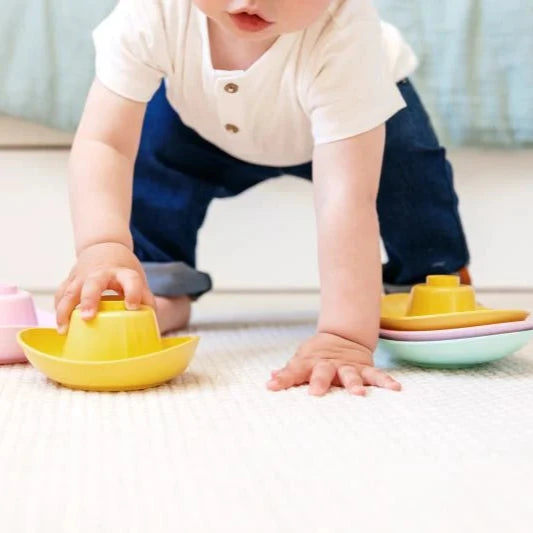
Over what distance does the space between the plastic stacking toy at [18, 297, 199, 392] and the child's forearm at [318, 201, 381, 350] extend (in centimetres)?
12

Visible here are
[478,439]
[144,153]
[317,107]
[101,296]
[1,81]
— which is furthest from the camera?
[1,81]

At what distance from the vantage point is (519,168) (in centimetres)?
130

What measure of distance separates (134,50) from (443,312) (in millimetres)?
352

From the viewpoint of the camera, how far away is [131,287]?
2.18 ft

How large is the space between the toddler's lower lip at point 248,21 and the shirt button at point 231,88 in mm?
119

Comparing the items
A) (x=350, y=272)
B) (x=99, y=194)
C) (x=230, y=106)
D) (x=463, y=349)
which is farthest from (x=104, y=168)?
(x=463, y=349)

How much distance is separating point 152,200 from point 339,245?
37 cm

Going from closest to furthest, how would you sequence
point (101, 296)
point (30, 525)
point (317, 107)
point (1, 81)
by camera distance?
1. point (30, 525)
2. point (101, 296)
3. point (317, 107)
4. point (1, 81)

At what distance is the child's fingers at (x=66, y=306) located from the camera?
0.67 meters

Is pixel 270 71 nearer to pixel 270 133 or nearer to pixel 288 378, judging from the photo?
pixel 270 133

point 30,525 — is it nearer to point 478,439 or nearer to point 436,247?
point 478,439

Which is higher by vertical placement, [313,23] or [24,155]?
[313,23]

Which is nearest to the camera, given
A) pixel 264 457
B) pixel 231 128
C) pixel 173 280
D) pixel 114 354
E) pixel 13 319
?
pixel 264 457

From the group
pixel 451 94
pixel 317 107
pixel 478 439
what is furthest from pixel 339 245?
pixel 451 94
